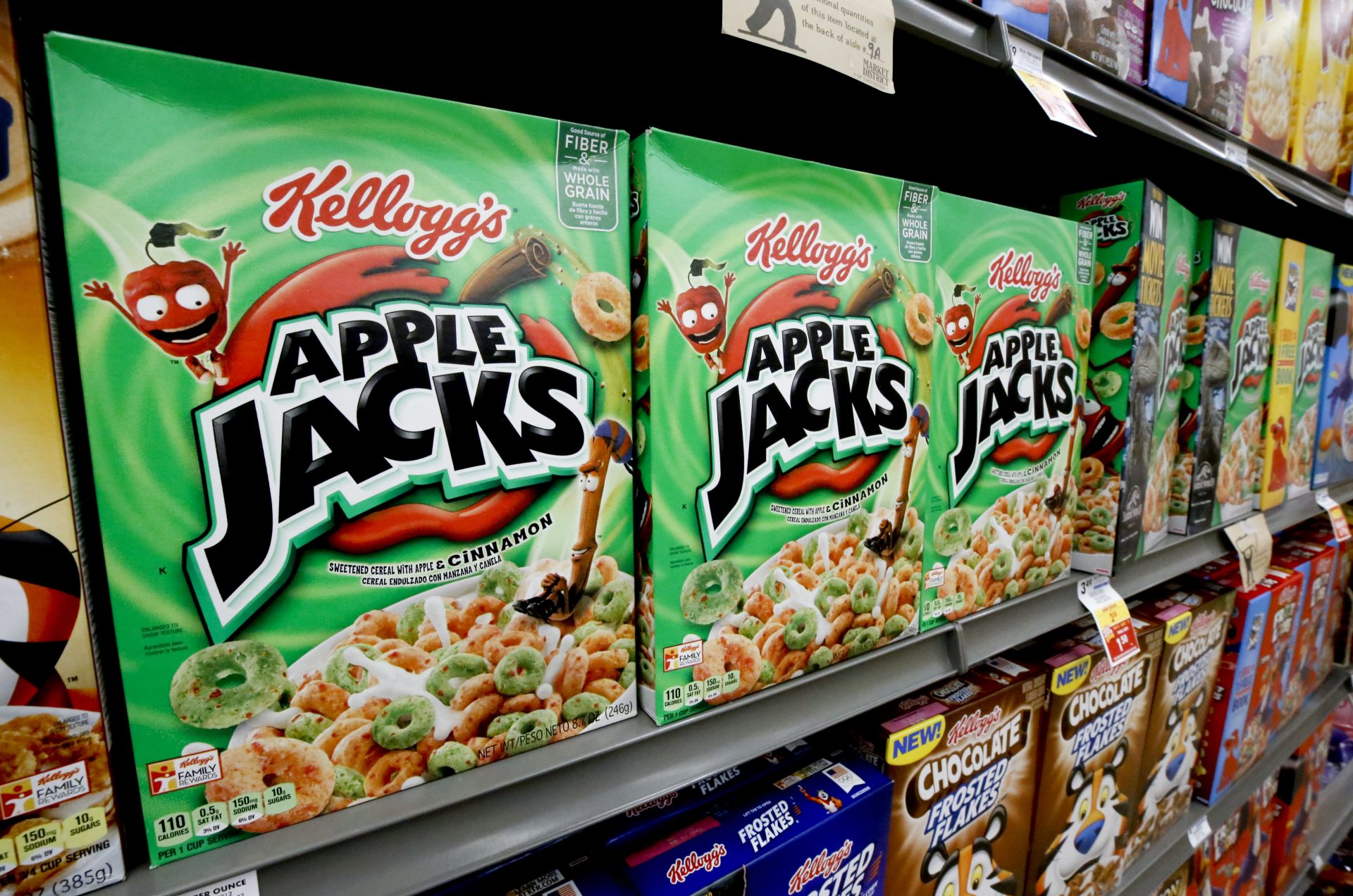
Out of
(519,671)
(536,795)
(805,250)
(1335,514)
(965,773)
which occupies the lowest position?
(965,773)

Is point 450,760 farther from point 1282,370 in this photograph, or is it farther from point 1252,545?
point 1282,370

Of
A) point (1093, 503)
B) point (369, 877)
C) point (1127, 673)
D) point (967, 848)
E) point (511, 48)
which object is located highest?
point (511, 48)

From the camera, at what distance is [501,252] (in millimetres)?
540

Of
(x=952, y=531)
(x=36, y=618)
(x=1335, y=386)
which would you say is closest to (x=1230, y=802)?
(x=1335, y=386)

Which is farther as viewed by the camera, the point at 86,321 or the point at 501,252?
the point at 501,252

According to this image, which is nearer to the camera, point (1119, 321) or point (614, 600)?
point (614, 600)

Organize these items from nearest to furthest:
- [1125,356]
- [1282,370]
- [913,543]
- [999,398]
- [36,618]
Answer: [36,618]
[913,543]
[999,398]
[1125,356]
[1282,370]

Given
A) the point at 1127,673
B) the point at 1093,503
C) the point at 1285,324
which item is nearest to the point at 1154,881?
the point at 1127,673

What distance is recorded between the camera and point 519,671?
58 centimetres

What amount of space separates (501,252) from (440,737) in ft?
1.40

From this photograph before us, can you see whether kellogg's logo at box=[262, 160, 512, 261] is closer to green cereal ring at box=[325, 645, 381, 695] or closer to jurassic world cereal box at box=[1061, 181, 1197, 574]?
green cereal ring at box=[325, 645, 381, 695]

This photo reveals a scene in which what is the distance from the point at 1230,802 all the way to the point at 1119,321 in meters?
1.37

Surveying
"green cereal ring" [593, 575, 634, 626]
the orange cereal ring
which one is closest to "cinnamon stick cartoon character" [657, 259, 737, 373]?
"green cereal ring" [593, 575, 634, 626]

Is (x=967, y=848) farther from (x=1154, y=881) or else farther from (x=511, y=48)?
(x=511, y=48)
